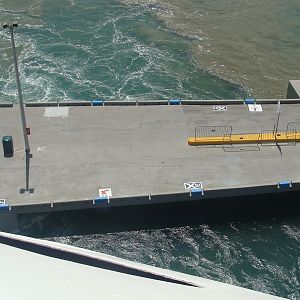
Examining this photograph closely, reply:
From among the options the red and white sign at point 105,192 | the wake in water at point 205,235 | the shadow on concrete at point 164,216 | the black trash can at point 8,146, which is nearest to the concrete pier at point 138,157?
the red and white sign at point 105,192

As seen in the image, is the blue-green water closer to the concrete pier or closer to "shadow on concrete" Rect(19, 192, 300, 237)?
"shadow on concrete" Rect(19, 192, 300, 237)

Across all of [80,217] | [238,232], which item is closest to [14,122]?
[80,217]

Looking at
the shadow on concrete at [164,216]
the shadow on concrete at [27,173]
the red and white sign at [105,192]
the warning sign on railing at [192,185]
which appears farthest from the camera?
the shadow on concrete at [164,216]

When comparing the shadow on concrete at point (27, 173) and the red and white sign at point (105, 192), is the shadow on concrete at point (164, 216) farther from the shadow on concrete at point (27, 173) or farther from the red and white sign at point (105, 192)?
the red and white sign at point (105, 192)

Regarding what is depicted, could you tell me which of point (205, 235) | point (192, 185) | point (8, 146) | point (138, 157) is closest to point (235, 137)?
point (192, 185)

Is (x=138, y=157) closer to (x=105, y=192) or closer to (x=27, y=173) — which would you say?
(x=105, y=192)

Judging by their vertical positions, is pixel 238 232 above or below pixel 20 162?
below

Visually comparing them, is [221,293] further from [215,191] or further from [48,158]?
[48,158]
